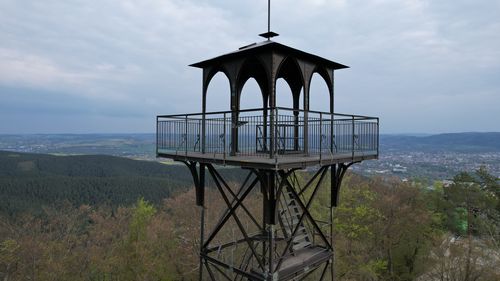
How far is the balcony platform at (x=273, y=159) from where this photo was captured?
21.9 ft

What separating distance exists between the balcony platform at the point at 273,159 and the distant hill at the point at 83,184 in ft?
177

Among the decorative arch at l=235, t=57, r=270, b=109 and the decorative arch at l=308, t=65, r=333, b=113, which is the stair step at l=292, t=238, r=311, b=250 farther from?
the decorative arch at l=235, t=57, r=270, b=109

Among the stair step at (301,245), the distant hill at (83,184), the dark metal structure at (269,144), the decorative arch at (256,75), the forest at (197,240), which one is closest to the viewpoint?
the dark metal structure at (269,144)

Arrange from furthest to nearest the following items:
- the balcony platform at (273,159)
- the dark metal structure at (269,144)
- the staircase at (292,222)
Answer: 1. the staircase at (292,222)
2. the dark metal structure at (269,144)
3. the balcony platform at (273,159)

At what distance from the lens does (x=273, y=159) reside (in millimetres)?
6918

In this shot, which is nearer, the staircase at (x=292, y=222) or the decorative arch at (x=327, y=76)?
the staircase at (x=292, y=222)

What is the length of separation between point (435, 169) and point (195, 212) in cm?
10021

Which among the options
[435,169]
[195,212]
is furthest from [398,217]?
[435,169]

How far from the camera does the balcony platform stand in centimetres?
668

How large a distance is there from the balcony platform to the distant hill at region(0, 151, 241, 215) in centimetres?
5390

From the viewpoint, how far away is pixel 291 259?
9.06 meters

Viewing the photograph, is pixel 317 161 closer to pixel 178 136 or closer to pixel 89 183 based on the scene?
pixel 178 136

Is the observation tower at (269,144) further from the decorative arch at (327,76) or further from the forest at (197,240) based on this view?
the forest at (197,240)

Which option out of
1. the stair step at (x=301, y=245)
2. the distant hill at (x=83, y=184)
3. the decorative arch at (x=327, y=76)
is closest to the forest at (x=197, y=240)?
the stair step at (x=301, y=245)
